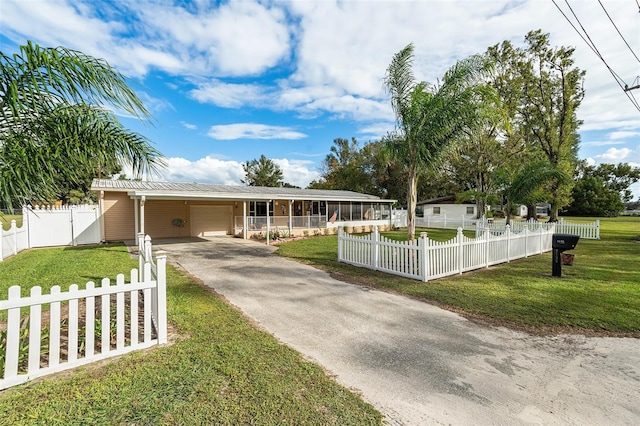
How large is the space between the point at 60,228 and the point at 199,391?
47.3 ft

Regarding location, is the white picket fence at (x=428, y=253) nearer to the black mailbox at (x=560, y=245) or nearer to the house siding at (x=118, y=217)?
the black mailbox at (x=560, y=245)

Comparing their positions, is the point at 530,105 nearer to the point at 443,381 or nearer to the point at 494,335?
the point at 494,335

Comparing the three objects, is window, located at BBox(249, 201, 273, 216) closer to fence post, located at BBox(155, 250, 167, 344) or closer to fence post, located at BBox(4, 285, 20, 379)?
fence post, located at BBox(155, 250, 167, 344)

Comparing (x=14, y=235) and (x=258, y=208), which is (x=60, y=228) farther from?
(x=258, y=208)

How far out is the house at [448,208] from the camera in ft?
96.3

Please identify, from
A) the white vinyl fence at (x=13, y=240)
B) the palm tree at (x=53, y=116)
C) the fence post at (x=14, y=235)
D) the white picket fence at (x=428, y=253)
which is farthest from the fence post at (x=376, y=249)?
the fence post at (x=14, y=235)

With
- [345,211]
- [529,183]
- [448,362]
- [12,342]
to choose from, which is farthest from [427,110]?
[345,211]

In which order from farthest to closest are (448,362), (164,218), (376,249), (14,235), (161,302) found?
(164,218)
(14,235)
(376,249)
(161,302)
(448,362)

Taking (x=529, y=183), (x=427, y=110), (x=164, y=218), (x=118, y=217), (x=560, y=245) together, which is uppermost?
(x=427, y=110)

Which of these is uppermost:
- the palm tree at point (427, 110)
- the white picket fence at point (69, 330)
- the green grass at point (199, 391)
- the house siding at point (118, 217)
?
the palm tree at point (427, 110)

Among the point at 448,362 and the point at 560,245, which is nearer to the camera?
the point at 448,362

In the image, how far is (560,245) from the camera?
23.5ft

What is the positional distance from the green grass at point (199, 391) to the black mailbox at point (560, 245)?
7.20m

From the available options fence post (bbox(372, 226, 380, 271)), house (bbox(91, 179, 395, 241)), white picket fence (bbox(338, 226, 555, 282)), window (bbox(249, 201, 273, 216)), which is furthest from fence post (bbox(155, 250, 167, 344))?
window (bbox(249, 201, 273, 216))
